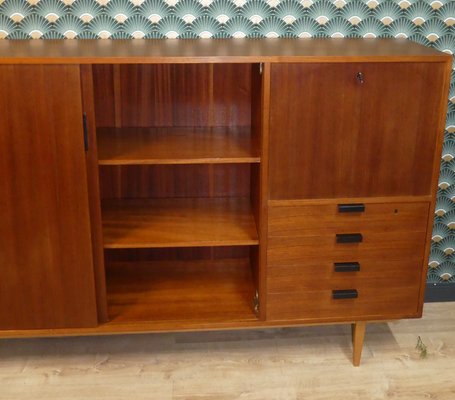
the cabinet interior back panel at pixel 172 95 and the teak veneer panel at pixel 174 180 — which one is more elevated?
the cabinet interior back panel at pixel 172 95

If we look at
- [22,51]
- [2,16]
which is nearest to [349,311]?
[22,51]

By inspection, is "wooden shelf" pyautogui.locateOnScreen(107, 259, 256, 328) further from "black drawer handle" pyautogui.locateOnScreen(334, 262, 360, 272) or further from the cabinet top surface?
the cabinet top surface

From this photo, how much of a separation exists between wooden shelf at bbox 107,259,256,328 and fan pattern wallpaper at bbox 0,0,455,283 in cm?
85

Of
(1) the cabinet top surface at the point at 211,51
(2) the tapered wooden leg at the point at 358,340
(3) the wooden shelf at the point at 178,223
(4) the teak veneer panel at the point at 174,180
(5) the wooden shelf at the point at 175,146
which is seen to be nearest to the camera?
(1) the cabinet top surface at the point at 211,51

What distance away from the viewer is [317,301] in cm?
222

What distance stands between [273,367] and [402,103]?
99cm

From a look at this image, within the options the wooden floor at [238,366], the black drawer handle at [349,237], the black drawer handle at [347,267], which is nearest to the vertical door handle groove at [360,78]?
the black drawer handle at [349,237]

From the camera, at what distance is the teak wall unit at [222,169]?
6.45ft

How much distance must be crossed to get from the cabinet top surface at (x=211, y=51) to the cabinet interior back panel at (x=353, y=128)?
1.2 inches

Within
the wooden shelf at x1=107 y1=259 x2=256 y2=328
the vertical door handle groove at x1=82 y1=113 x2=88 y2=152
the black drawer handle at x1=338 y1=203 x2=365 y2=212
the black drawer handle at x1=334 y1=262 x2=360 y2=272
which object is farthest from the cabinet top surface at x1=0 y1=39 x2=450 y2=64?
the wooden shelf at x1=107 y1=259 x2=256 y2=328

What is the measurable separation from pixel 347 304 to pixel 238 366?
1.43ft

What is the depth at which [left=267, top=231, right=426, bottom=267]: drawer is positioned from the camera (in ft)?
7.05

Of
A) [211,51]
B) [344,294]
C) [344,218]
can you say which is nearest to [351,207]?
[344,218]

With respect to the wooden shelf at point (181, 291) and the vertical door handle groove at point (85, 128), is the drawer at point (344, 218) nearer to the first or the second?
the wooden shelf at point (181, 291)
